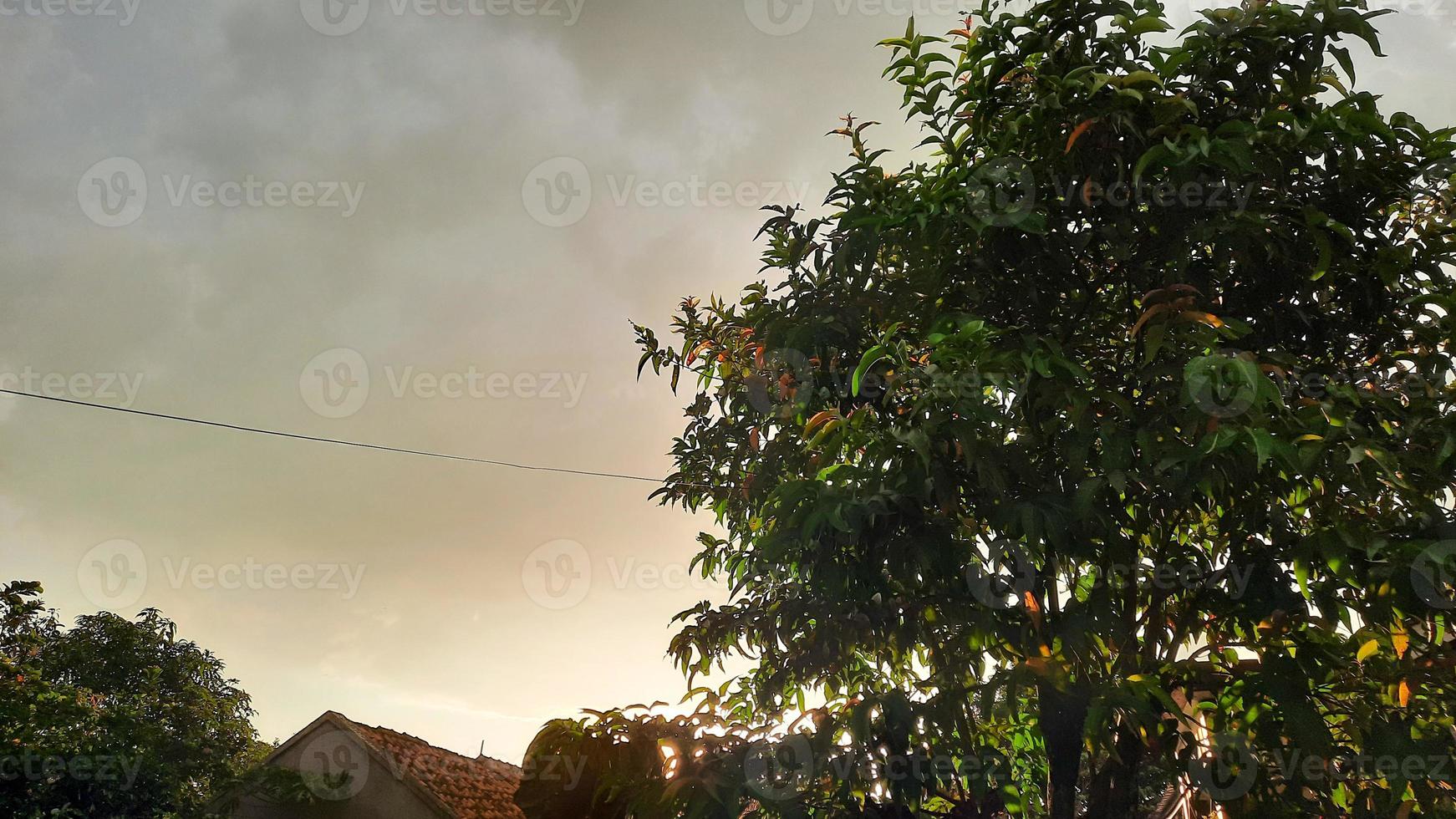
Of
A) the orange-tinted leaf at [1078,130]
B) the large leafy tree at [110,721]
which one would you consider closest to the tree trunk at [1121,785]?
the orange-tinted leaf at [1078,130]

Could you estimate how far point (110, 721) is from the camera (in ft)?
59.2

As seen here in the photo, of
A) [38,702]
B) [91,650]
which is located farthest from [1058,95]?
[91,650]

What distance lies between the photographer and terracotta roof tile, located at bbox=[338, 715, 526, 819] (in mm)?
18328

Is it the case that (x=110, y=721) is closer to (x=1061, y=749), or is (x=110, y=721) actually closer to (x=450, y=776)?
(x=450, y=776)

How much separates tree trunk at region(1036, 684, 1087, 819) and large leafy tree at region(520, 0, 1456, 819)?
22mm

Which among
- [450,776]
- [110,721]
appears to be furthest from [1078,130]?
[110,721]

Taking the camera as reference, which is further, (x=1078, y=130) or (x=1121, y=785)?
(x=1121, y=785)

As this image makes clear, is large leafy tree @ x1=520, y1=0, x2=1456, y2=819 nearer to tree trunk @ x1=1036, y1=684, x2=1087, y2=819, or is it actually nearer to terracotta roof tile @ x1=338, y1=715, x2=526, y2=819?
tree trunk @ x1=1036, y1=684, x2=1087, y2=819

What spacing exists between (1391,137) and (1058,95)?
218cm


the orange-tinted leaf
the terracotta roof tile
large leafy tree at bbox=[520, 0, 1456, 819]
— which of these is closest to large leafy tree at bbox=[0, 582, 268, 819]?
the terracotta roof tile

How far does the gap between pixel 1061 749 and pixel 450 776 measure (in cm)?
1692

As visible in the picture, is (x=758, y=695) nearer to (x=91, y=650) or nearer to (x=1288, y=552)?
(x=1288, y=552)

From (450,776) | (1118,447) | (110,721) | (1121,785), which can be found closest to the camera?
(1118,447)

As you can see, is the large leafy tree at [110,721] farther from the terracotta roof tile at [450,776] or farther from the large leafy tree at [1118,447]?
the large leafy tree at [1118,447]
